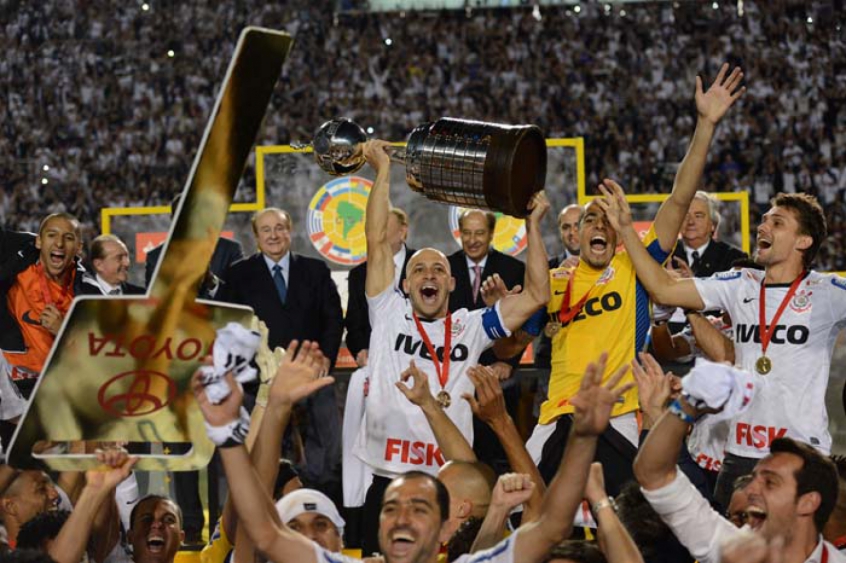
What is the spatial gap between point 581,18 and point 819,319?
1497cm

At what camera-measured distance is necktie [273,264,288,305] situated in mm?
7195

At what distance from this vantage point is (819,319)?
5.27 meters

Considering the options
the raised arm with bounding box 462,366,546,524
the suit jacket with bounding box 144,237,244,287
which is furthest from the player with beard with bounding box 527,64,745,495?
the suit jacket with bounding box 144,237,244,287

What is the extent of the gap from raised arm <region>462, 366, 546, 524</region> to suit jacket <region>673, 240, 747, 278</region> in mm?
2670

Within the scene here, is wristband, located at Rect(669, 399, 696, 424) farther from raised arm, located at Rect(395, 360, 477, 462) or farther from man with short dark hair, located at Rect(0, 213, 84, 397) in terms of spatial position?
man with short dark hair, located at Rect(0, 213, 84, 397)

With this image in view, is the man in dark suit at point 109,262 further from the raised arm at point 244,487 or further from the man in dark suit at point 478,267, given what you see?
the raised arm at point 244,487

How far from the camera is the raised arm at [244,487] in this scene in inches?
131

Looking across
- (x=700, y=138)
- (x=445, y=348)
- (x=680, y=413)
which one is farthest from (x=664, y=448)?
(x=445, y=348)

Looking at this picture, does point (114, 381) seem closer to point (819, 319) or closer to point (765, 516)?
point (765, 516)

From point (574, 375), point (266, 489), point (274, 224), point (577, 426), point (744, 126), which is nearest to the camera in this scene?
point (577, 426)

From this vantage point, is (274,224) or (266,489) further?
(274,224)

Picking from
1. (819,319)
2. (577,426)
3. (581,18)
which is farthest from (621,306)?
(581,18)

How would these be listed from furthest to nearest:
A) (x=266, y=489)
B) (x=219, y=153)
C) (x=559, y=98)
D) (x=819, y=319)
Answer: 1. (x=559, y=98)
2. (x=819, y=319)
3. (x=266, y=489)
4. (x=219, y=153)

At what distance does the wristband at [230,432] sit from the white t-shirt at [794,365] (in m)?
2.54
